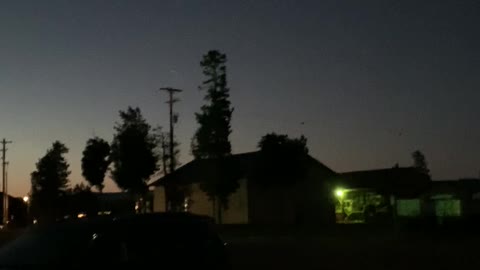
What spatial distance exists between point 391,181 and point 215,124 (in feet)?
44.4

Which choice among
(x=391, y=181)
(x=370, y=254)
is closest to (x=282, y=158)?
(x=391, y=181)

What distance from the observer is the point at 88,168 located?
76.0 m

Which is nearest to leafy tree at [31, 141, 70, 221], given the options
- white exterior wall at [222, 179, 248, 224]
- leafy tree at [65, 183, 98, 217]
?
leafy tree at [65, 183, 98, 217]

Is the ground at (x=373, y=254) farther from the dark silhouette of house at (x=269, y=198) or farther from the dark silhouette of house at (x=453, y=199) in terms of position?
the dark silhouette of house at (x=269, y=198)

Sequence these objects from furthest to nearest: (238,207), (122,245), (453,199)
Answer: (238,207)
(453,199)
(122,245)

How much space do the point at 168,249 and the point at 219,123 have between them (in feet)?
157

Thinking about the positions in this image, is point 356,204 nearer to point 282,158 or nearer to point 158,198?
point 282,158

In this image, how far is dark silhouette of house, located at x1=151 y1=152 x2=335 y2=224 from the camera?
6325 centimetres

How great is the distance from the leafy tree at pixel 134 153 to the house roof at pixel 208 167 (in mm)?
1720

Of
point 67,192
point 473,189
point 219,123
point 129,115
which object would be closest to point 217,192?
point 219,123

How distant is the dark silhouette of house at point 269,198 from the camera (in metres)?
63.2

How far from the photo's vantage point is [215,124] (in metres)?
57.1

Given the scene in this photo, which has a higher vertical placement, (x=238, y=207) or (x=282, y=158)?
(x=282, y=158)

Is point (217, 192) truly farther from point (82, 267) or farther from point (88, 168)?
point (82, 267)
